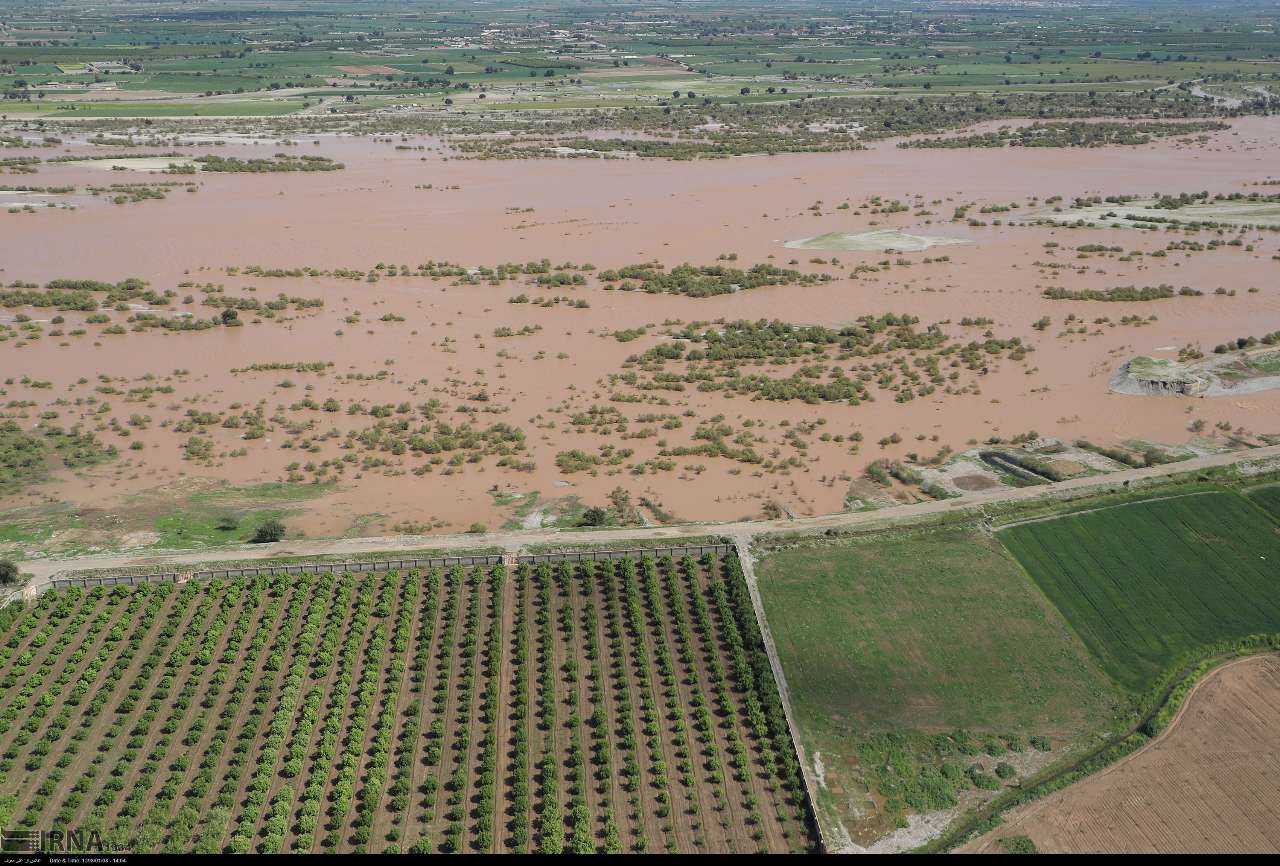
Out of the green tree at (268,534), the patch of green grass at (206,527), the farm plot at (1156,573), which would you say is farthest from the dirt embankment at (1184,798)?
the patch of green grass at (206,527)

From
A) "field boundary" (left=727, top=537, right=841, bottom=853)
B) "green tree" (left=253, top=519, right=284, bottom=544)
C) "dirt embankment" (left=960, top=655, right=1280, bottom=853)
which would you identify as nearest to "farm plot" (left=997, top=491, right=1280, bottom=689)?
"dirt embankment" (left=960, top=655, right=1280, bottom=853)

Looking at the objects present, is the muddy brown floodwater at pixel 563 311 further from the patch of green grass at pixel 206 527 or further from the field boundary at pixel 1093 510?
the field boundary at pixel 1093 510

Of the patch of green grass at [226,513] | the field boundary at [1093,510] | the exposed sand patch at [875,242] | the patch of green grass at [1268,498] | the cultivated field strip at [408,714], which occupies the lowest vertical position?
the cultivated field strip at [408,714]

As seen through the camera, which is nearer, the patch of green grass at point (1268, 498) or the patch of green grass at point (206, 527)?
the patch of green grass at point (206, 527)

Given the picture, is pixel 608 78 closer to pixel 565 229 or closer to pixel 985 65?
pixel 985 65

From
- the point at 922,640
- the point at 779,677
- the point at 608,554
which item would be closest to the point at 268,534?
the point at 608,554

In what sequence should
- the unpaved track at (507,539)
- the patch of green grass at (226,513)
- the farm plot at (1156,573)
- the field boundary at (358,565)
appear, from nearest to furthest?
1. the farm plot at (1156,573)
2. the field boundary at (358,565)
3. the unpaved track at (507,539)
4. the patch of green grass at (226,513)

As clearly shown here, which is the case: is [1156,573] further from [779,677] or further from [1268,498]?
[779,677]
